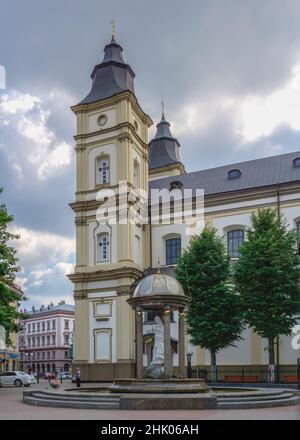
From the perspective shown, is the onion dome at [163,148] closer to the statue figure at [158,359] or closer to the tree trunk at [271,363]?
the tree trunk at [271,363]

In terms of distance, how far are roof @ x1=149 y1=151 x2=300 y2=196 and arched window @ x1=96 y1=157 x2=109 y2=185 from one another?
6657 millimetres

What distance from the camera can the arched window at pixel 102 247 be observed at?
45781 mm

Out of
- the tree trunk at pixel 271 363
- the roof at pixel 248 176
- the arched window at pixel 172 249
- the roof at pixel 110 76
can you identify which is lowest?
the tree trunk at pixel 271 363

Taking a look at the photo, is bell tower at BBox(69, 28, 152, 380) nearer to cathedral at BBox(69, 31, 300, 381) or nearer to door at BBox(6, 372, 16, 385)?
cathedral at BBox(69, 31, 300, 381)

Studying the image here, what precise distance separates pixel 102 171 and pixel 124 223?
5537 mm

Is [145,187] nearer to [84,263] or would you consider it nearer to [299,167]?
[84,263]

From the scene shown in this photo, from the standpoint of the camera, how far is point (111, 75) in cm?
4966

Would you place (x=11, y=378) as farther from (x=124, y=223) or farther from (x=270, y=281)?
(x=270, y=281)

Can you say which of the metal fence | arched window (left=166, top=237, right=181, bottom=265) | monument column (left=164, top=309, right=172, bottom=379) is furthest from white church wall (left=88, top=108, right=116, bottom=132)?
monument column (left=164, top=309, right=172, bottom=379)

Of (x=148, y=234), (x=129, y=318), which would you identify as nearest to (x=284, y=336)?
(x=129, y=318)

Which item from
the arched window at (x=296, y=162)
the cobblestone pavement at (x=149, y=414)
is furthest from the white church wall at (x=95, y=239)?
the cobblestone pavement at (x=149, y=414)

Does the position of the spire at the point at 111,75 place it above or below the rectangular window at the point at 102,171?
above

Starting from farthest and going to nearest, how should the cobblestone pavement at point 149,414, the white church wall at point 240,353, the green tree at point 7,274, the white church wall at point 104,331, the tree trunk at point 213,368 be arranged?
the white church wall at point 104,331
the white church wall at point 240,353
the tree trunk at point 213,368
the green tree at point 7,274
the cobblestone pavement at point 149,414

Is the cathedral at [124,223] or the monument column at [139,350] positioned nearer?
the monument column at [139,350]
